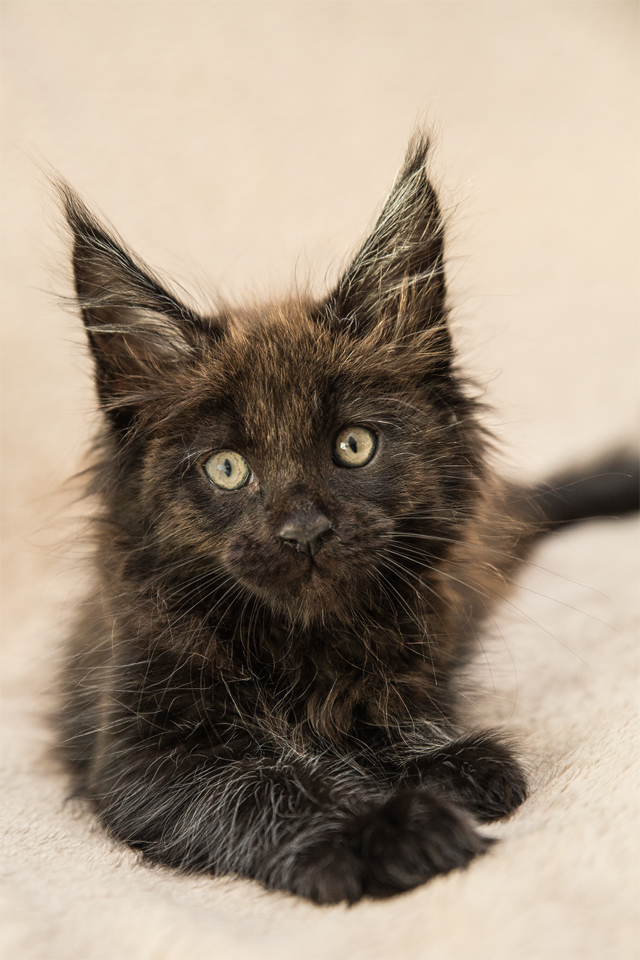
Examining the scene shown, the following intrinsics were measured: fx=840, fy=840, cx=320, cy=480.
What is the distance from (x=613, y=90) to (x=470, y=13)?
0.60 meters

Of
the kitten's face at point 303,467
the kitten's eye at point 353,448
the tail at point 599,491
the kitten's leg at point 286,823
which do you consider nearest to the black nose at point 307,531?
the kitten's face at point 303,467

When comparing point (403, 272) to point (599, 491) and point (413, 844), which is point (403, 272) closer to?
point (413, 844)

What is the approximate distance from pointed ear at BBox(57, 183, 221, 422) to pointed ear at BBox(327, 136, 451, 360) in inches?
12.3

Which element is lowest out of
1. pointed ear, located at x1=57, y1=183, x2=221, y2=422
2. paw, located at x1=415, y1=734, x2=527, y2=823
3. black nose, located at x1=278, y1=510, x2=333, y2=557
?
paw, located at x1=415, y1=734, x2=527, y2=823

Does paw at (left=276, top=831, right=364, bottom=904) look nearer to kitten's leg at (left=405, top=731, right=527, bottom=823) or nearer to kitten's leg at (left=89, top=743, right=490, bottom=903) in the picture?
kitten's leg at (left=89, top=743, right=490, bottom=903)

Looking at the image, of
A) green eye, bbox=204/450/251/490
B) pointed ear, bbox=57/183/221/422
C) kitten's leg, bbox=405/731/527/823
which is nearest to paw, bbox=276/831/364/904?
kitten's leg, bbox=405/731/527/823

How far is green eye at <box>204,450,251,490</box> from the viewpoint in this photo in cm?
162

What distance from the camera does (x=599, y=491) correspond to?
3.02 meters

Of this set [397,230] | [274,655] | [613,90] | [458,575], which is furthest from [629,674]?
[613,90]

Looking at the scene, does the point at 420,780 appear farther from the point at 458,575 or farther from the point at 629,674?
the point at 629,674

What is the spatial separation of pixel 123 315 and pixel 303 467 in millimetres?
574

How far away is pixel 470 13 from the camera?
2.95 metres

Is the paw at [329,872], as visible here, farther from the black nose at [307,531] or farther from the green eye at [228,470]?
the green eye at [228,470]

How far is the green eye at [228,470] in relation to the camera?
1616 millimetres
